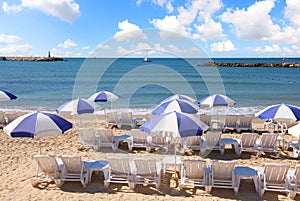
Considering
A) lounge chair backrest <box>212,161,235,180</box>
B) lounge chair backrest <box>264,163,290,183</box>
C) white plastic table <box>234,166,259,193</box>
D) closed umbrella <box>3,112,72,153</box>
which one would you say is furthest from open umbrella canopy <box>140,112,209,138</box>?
closed umbrella <box>3,112,72,153</box>

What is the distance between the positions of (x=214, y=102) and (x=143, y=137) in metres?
3.63

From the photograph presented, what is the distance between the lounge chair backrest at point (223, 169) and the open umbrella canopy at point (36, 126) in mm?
3252

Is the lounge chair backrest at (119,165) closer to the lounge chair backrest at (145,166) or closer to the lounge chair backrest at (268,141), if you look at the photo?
the lounge chair backrest at (145,166)

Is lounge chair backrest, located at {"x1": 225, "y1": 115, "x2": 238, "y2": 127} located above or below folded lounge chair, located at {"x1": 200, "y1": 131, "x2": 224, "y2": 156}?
above

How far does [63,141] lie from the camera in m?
9.59

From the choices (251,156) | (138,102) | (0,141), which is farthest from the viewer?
(138,102)

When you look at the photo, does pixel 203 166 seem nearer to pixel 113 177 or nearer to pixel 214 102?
pixel 113 177

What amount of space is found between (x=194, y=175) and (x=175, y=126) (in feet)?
3.65

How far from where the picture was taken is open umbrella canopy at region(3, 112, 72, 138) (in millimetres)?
5702

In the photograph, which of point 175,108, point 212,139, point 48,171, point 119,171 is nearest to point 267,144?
point 212,139

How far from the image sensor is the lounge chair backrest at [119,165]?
5.81 meters

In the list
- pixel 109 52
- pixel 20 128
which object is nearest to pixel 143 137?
pixel 20 128

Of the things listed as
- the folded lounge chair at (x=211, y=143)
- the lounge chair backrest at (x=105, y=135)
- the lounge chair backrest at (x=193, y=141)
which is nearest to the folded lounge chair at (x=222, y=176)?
the folded lounge chair at (x=211, y=143)

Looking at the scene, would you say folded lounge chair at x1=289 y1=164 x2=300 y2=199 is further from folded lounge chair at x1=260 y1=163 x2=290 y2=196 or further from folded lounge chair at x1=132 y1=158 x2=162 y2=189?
folded lounge chair at x1=132 y1=158 x2=162 y2=189
